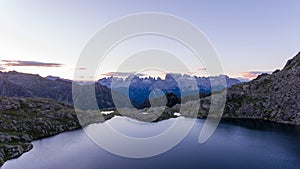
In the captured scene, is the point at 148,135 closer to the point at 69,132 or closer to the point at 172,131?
the point at 172,131

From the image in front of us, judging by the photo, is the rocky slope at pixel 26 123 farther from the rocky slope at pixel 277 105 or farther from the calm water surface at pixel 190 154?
the rocky slope at pixel 277 105

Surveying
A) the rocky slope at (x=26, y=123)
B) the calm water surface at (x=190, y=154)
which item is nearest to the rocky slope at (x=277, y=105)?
the calm water surface at (x=190, y=154)

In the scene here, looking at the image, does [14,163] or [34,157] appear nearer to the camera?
[14,163]

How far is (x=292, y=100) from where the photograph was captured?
17400 cm

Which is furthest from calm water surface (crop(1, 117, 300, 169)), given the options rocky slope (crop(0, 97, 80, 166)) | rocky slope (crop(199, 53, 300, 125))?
rocky slope (crop(199, 53, 300, 125))

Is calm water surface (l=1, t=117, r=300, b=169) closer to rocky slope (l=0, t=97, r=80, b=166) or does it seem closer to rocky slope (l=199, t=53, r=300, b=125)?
rocky slope (l=0, t=97, r=80, b=166)

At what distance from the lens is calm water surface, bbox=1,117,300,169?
79812 mm

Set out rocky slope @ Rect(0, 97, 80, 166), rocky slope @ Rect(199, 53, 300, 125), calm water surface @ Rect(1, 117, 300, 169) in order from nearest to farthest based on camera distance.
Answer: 1. calm water surface @ Rect(1, 117, 300, 169)
2. rocky slope @ Rect(0, 97, 80, 166)
3. rocky slope @ Rect(199, 53, 300, 125)

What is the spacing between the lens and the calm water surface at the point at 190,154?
262 ft

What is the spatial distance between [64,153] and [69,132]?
168ft

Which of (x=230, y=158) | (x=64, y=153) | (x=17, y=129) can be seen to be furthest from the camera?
(x=17, y=129)

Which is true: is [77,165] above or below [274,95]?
below

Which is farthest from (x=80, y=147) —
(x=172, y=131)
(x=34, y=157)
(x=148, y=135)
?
(x=172, y=131)

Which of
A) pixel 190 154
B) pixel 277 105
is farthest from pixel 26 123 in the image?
pixel 277 105
